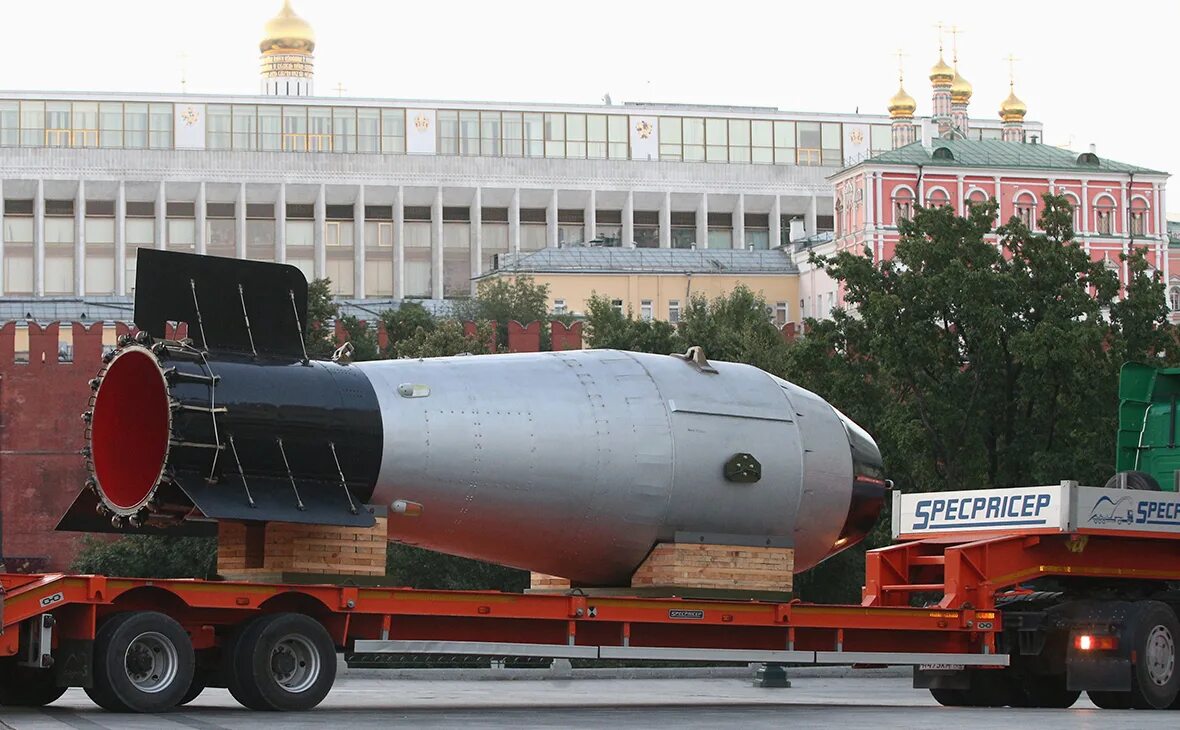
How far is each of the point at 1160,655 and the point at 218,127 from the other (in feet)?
448

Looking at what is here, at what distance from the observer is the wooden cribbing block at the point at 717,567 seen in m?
26.2

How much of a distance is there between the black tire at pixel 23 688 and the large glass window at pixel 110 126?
448ft

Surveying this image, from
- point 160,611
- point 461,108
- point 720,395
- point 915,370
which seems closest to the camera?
point 160,611

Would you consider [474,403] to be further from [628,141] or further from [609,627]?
[628,141]

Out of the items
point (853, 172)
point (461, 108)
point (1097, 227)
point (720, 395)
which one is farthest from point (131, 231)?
point (720, 395)

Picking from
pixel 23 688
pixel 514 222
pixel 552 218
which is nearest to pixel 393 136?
pixel 514 222

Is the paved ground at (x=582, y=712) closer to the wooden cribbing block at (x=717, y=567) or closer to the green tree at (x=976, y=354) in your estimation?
the wooden cribbing block at (x=717, y=567)

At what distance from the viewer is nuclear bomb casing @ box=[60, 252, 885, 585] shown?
23531mm

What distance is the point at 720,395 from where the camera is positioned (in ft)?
88.5

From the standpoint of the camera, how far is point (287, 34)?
175 meters

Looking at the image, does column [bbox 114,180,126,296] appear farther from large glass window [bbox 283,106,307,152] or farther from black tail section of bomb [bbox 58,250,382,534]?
black tail section of bomb [bbox 58,250,382,534]

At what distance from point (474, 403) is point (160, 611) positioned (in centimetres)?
445

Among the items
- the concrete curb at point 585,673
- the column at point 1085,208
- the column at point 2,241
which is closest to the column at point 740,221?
the column at point 1085,208

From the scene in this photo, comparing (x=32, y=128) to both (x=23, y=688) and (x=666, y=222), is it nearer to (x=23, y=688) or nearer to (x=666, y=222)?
(x=666, y=222)
